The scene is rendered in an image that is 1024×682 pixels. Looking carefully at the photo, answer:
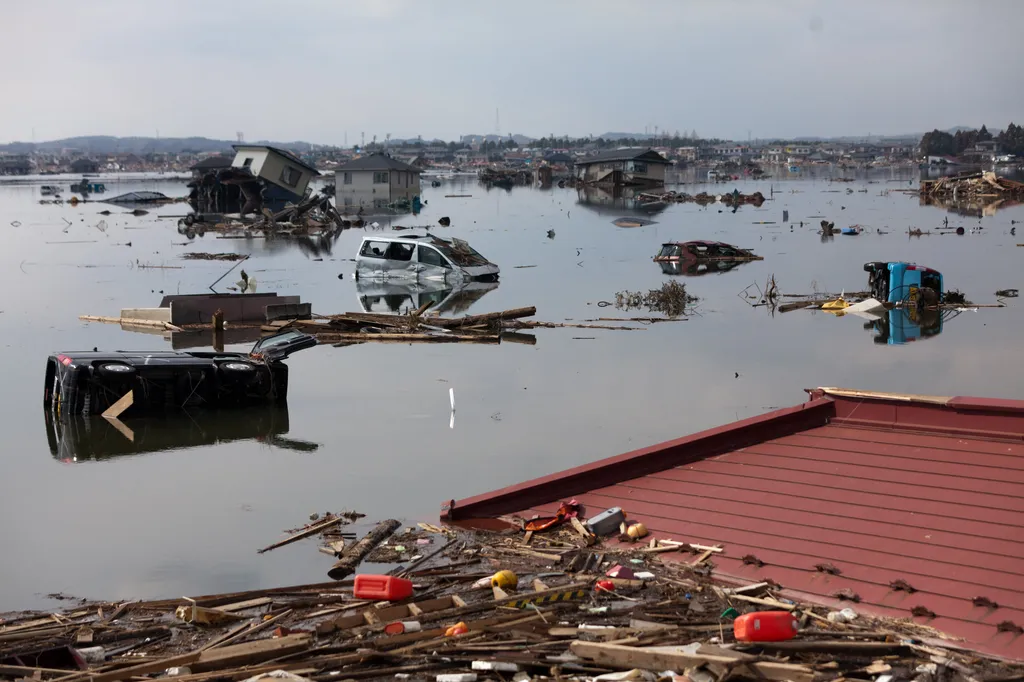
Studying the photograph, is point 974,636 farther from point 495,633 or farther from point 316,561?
point 316,561

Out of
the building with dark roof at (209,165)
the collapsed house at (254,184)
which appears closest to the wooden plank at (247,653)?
the collapsed house at (254,184)

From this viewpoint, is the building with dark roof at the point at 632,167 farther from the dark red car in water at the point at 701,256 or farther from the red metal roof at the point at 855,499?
the red metal roof at the point at 855,499

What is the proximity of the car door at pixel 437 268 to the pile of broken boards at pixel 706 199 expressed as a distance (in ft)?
169

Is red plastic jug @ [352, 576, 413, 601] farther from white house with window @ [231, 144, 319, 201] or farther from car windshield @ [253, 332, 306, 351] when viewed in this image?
white house with window @ [231, 144, 319, 201]

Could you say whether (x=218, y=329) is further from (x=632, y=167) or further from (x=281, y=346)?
(x=632, y=167)

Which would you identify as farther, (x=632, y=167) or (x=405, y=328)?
(x=632, y=167)

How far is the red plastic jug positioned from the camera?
909 cm

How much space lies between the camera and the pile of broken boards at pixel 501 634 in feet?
24.5

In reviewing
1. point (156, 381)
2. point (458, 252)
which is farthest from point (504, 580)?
point (458, 252)

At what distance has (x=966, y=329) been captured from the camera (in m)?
28.2

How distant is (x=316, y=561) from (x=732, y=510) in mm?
4622

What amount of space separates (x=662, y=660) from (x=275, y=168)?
70.3m

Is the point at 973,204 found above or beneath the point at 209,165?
beneath

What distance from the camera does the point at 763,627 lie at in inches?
304
